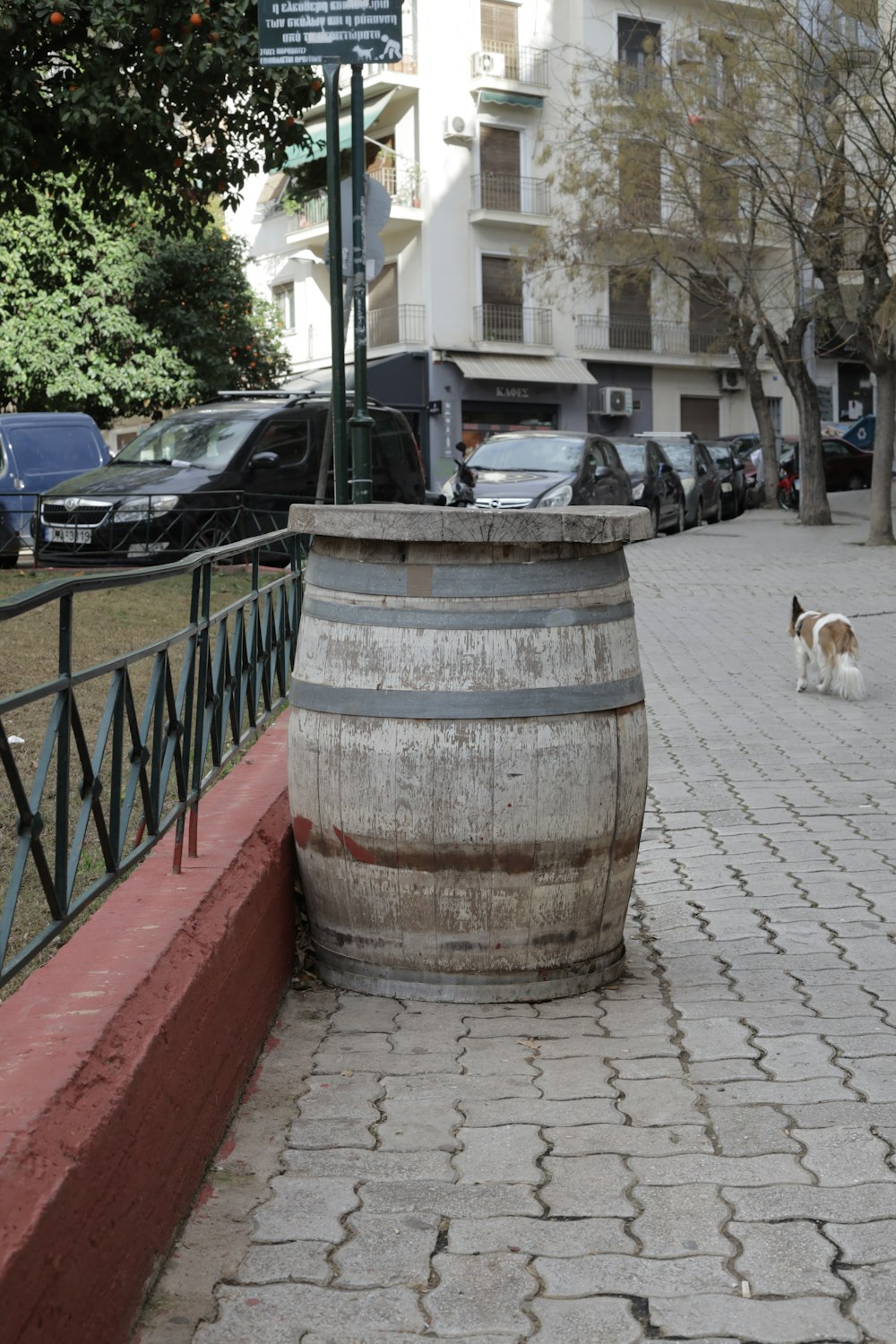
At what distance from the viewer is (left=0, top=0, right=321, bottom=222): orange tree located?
36.2ft

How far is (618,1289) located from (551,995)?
1536 millimetres

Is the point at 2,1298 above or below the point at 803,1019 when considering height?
above

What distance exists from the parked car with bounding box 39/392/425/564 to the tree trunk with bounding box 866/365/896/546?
22.8ft

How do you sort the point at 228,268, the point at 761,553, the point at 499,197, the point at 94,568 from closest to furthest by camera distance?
1. the point at 94,568
2. the point at 761,553
3. the point at 228,268
4. the point at 499,197

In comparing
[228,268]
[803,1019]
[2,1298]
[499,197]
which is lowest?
[803,1019]

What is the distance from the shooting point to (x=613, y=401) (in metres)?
44.5

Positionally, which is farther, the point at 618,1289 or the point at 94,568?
the point at 94,568

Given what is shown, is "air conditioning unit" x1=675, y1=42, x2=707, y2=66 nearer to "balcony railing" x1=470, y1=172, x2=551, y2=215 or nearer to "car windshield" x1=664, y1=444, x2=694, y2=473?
"car windshield" x1=664, y1=444, x2=694, y2=473

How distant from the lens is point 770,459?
34844 millimetres

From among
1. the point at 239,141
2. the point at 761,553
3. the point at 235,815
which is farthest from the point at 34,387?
the point at 235,815

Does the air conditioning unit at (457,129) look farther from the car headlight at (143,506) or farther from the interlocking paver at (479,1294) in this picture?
the interlocking paver at (479,1294)

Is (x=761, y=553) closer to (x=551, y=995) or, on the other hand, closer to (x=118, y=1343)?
(x=551, y=995)

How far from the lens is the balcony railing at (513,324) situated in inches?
1641

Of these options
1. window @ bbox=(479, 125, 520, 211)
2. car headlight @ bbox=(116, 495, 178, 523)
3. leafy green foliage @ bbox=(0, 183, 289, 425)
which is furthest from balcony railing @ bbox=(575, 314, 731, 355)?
car headlight @ bbox=(116, 495, 178, 523)
